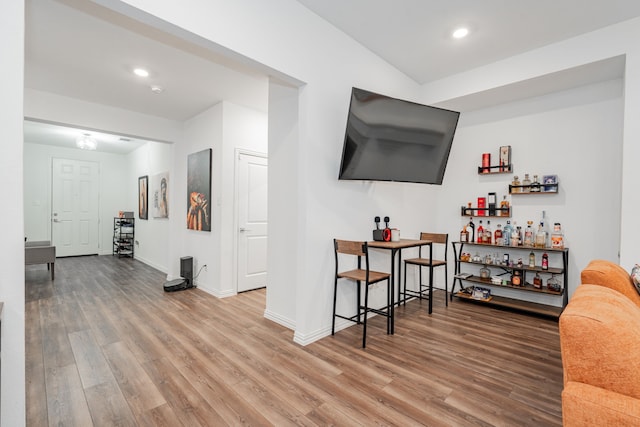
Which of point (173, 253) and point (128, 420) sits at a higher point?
point (173, 253)

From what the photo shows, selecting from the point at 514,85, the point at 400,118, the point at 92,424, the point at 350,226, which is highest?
the point at 514,85

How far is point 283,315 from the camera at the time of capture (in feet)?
10.4

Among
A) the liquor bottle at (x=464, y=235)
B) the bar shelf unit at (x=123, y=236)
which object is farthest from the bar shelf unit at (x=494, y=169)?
the bar shelf unit at (x=123, y=236)

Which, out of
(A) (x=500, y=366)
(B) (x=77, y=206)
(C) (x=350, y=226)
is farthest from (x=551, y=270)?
(B) (x=77, y=206)

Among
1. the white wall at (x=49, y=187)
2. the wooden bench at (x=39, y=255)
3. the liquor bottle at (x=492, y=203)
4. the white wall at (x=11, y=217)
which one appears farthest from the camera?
the white wall at (x=49, y=187)

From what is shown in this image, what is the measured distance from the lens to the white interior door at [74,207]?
728 cm

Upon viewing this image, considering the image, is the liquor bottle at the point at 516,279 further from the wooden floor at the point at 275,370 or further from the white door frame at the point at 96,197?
the white door frame at the point at 96,197

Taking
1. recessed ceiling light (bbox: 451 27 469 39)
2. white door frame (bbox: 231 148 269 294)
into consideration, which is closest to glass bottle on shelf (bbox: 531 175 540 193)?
recessed ceiling light (bbox: 451 27 469 39)

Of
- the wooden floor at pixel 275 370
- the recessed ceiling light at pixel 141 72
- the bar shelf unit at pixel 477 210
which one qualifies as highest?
the recessed ceiling light at pixel 141 72

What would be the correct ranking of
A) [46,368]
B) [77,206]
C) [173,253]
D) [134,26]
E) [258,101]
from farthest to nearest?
[77,206], [173,253], [258,101], [134,26], [46,368]

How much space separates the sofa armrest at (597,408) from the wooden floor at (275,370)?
91 cm

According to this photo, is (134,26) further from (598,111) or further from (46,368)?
(598,111)

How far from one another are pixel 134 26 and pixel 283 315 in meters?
2.89

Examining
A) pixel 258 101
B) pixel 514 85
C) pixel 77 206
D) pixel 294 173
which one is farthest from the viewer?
pixel 77 206
